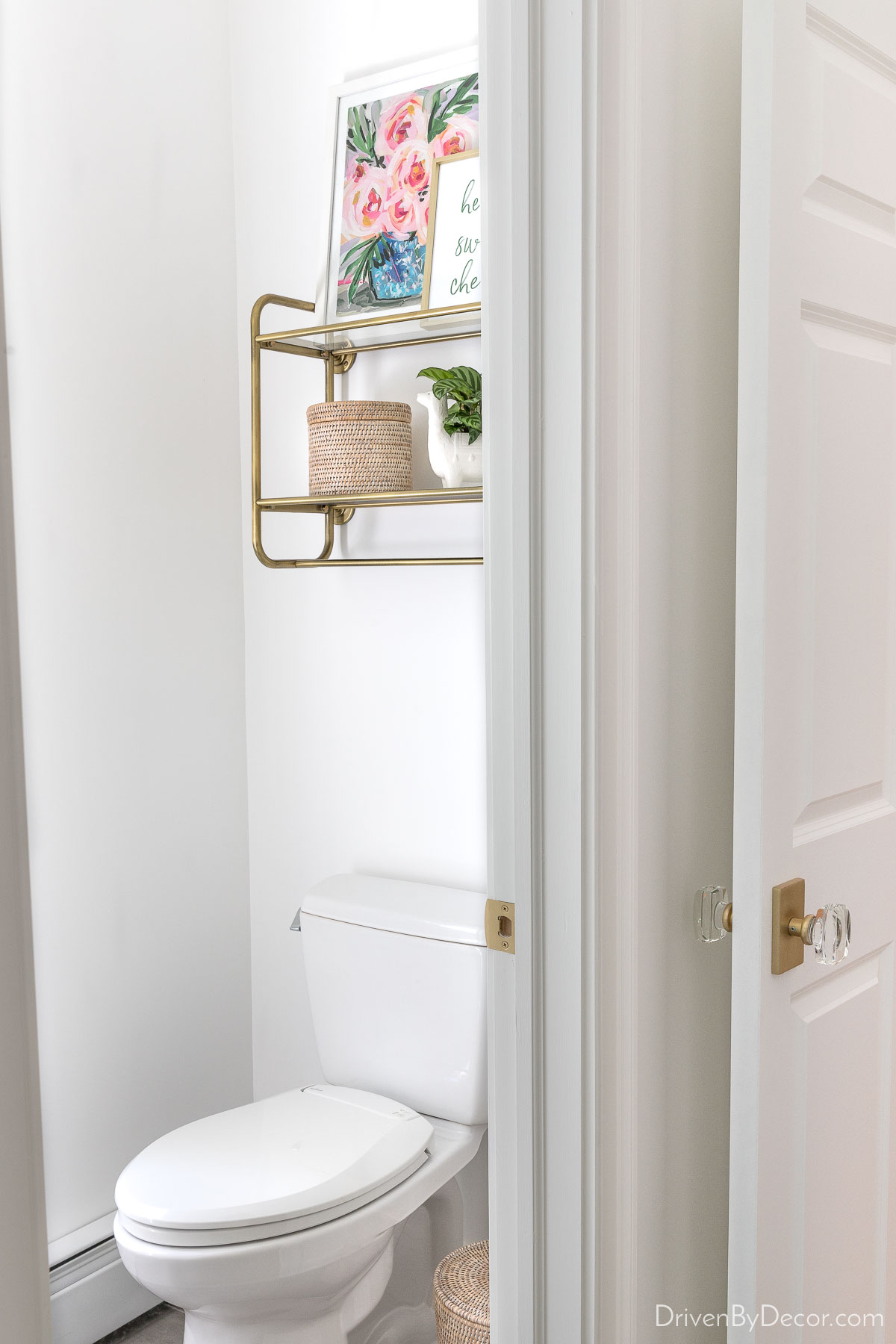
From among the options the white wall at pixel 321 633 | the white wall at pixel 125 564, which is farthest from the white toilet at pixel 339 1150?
the white wall at pixel 125 564

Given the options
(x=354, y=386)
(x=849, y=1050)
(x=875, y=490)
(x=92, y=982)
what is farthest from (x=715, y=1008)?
(x=354, y=386)

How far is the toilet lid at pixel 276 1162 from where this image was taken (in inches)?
57.0

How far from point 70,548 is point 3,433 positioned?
139cm

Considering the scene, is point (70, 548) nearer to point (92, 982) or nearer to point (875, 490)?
point (92, 982)

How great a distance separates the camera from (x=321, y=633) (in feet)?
6.81

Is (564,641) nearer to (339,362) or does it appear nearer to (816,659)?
(816,659)

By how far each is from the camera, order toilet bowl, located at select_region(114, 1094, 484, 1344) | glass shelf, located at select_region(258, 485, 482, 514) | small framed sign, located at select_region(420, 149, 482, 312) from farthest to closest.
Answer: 1. small framed sign, located at select_region(420, 149, 482, 312)
2. glass shelf, located at select_region(258, 485, 482, 514)
3. toilet bowl, located at select_region(114, 1094, 484, 1344)

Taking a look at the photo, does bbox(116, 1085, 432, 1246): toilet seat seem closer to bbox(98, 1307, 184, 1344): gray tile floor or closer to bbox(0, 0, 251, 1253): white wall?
bbox(0, 0, 251, 1253): white wall

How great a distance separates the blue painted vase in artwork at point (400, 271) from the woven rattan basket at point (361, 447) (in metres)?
0.22

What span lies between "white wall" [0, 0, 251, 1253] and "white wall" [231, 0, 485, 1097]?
52 mm

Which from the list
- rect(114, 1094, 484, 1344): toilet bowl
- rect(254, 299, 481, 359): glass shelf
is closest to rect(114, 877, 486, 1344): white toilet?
rect(114, 1094, 484, 1344): toilet bowl

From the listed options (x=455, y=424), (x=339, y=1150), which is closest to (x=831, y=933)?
(x=339, y=1150)

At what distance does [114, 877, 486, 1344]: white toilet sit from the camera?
144cm

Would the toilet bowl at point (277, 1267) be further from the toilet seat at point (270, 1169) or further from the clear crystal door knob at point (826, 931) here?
the clear crystal door knob at point (826, 931)
